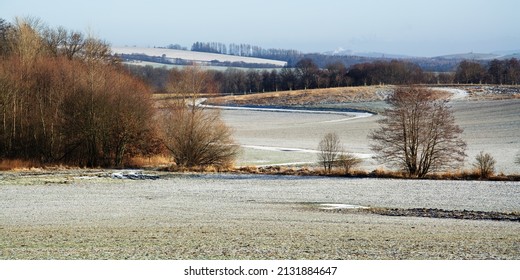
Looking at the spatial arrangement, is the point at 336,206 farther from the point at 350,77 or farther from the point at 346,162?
the point at 350,77

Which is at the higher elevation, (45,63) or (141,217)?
(45,63)

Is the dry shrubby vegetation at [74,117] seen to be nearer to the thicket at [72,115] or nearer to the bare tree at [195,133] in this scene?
the thicket at [72,115]

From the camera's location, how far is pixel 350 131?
71625 mm

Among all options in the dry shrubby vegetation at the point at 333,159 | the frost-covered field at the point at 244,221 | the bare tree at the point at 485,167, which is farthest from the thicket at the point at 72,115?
the bare tree at the point at 485,167

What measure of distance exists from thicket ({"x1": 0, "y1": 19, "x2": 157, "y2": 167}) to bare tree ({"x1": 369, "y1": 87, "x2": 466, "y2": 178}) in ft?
55.9

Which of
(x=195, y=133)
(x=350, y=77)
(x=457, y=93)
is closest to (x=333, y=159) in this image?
(x=195, y=133)

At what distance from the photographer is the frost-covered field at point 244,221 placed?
1627cm

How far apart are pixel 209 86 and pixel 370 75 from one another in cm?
9647

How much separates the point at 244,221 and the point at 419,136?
696 inches

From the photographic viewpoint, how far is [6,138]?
4597cm

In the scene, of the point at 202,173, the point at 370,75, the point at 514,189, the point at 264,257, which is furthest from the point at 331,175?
the point at 370,75

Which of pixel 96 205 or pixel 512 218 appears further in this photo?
pixel 96 205

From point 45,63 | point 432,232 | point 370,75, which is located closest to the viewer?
point 432,232

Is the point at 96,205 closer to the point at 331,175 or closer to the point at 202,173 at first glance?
the point at 202,173
